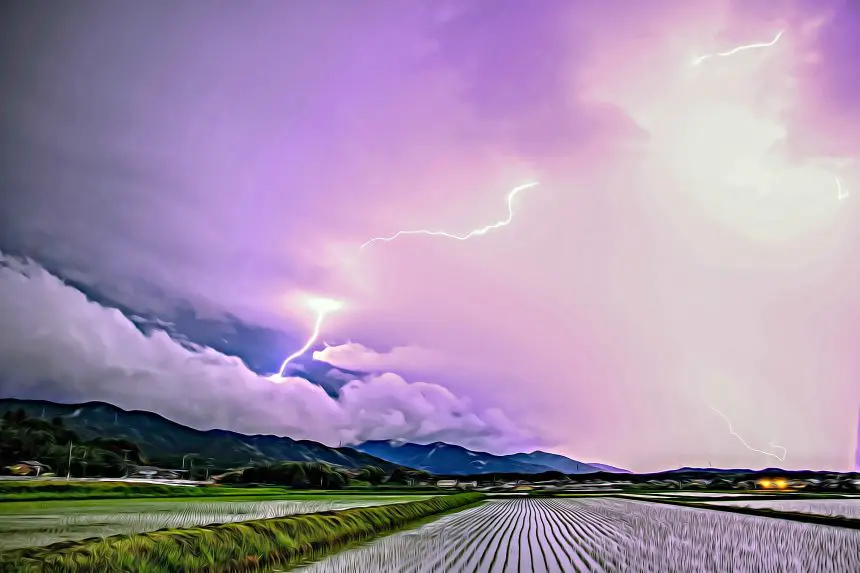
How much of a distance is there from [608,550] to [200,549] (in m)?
12.2

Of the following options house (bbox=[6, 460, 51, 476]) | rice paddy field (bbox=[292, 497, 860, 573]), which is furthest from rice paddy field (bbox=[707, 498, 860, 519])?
house (bbox=[6, 460, 51, 476])

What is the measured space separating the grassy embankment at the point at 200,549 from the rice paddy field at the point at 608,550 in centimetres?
136

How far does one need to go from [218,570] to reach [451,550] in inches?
318

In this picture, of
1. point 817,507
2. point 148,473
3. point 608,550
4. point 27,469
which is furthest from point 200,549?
point 148,473

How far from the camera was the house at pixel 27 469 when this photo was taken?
116m

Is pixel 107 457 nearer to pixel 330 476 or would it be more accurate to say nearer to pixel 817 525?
pixel 330 476

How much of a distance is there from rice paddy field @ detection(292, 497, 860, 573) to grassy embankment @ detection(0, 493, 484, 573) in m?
1.36

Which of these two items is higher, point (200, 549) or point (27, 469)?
point (200, 549)

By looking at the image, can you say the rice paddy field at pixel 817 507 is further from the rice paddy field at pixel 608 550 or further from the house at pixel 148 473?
the house at pixel 148 473

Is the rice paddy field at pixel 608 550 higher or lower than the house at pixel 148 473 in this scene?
higher

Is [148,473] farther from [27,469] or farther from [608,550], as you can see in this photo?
[608,550]

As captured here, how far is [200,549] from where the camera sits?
1672cm

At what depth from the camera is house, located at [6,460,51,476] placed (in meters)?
116

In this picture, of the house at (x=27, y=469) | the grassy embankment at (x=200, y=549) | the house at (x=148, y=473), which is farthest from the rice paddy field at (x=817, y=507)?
the house at (x=148, y=473)
